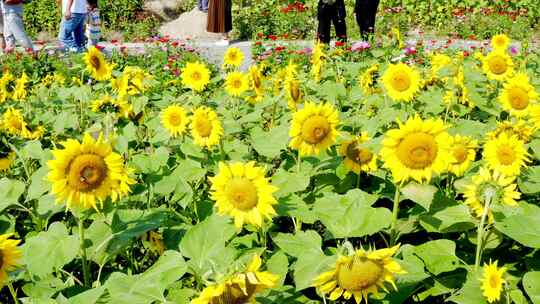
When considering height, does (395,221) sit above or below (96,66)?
below

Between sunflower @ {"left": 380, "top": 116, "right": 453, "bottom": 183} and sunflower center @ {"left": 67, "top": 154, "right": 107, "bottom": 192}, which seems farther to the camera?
sunflower @ {"left": 380, "top": 116, "right": 453, "bottom": 183}

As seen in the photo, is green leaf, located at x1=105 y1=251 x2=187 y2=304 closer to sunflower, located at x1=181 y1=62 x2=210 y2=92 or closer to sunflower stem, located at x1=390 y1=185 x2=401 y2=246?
sunflower stem, located at x1=390 y1=185 x2=401 y2=246

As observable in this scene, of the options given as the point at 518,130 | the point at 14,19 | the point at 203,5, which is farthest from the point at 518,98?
the point at 203,5

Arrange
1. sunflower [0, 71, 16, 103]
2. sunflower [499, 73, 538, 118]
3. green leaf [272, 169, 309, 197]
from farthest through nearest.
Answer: sunflower [0, 71, 16, 103] < sunflower [499, 73, 538, 118] < green leaf [272, 169, 309, 197]

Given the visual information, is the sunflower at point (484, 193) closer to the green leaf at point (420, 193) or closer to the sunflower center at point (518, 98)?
the green leaf at point (420, 193)

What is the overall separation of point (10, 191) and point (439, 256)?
138 cm

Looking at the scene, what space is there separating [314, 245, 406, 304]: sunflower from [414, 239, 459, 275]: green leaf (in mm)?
480

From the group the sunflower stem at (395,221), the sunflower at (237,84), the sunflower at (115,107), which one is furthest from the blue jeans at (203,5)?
the sunflower stem at (395,221)

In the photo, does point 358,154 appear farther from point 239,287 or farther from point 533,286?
point 239,287

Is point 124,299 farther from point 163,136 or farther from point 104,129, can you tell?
point 163,136

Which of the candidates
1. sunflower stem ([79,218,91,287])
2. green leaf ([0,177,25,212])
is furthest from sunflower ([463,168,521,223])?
green leaf ([0,177,25,212])

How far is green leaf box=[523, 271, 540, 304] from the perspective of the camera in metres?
1.55

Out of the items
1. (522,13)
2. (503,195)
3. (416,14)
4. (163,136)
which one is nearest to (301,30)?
(416,14)

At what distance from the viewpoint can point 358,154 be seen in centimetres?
222
